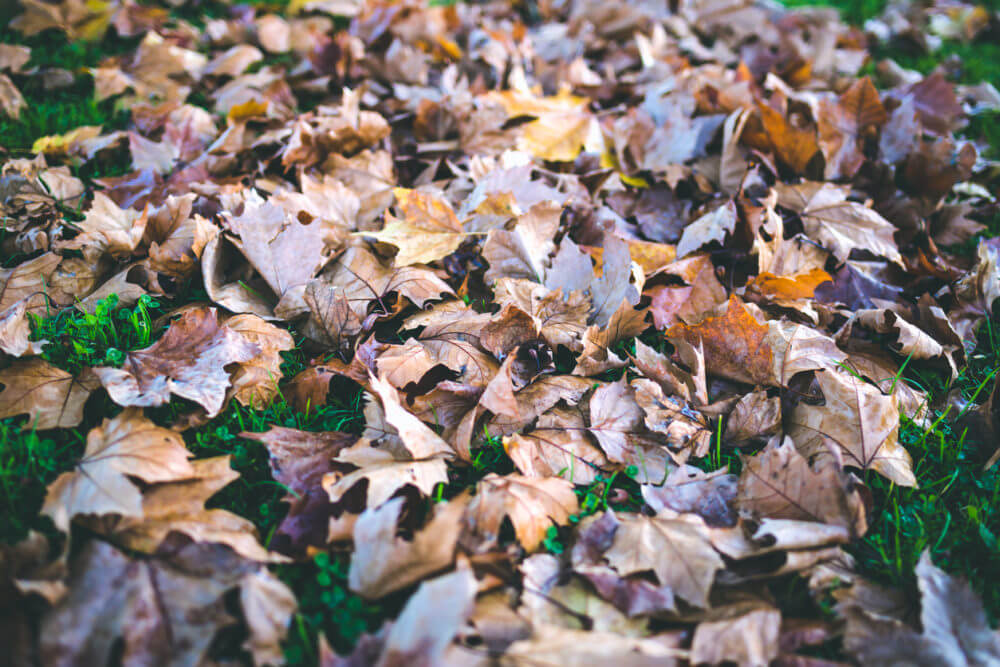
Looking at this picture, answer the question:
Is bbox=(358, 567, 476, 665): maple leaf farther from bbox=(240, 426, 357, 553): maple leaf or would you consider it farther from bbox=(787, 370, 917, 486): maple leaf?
bbox=(787, 370, 917, 486): maple leaf

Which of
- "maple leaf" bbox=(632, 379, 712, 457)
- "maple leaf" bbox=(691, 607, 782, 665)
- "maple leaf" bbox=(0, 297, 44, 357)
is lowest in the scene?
"maple leaf" bbox=(691, 607, 782, 665)

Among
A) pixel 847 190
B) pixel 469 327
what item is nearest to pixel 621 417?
pixel 469 327

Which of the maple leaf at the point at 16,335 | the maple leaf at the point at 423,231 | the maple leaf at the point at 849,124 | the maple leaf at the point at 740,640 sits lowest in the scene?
the maple leaf at the point at 740,640

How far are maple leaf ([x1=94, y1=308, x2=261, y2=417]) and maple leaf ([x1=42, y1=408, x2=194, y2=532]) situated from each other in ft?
0.22

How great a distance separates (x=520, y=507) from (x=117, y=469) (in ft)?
2.96

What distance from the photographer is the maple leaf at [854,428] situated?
62.6 inches

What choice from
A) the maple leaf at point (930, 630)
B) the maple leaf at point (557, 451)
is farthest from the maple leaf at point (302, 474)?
the maple leaf at point (930, 630)

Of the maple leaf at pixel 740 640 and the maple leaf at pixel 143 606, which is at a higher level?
the maple leaf at pixel 740 640

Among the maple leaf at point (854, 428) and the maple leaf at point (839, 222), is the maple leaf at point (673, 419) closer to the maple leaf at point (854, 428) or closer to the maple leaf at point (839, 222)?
the maple leaf at point (854, 428)

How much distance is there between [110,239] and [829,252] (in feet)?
7.77

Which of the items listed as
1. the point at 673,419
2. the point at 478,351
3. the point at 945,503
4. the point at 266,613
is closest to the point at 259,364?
the point at 478,351

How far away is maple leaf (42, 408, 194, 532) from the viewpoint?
134cm

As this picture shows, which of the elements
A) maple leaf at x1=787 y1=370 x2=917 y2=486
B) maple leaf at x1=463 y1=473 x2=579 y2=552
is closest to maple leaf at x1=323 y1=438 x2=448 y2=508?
maple leaf at x1=463 y1=473 x2=579 y2=552

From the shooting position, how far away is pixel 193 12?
12.2 ft
